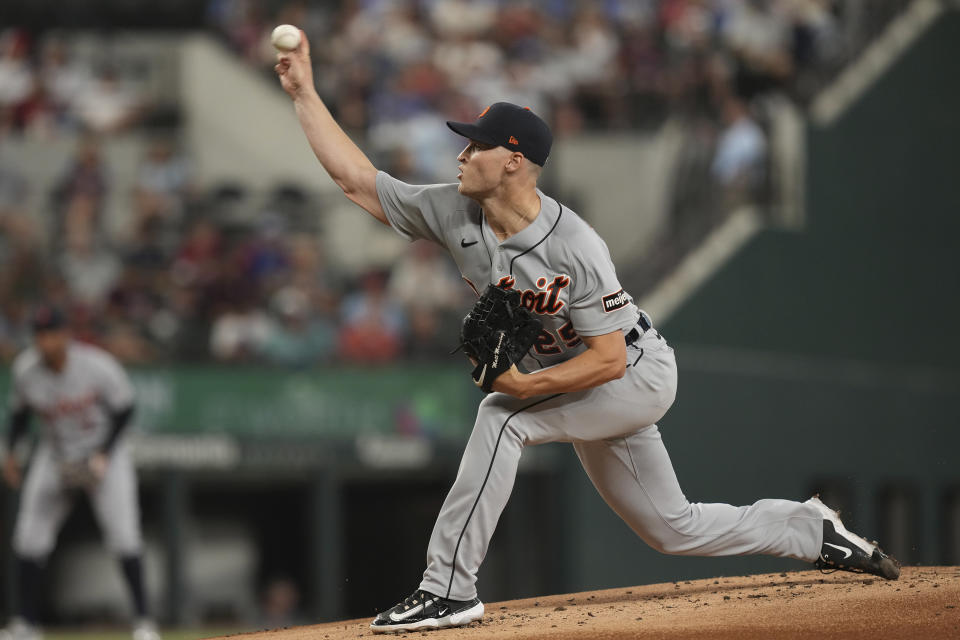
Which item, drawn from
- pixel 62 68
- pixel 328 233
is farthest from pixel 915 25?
pixel 62 68

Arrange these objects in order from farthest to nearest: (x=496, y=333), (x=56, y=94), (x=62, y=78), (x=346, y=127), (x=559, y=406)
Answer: (x=62, y=78), (x=56, y=94), (x=346, y=127), (x=559, y=406), (x=496, y=333)

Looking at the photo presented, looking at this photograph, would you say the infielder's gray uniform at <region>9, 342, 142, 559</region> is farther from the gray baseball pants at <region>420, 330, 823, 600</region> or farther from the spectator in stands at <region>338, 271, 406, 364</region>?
the gray baseball pants at <region>420, 330, 823, 600</region>

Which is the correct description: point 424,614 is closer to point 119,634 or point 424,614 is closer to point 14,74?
point 119,634

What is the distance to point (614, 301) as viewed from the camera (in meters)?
5.09

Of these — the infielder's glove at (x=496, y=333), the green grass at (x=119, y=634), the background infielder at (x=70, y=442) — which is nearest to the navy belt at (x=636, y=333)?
the infielder's glove at (x=496, y=333)

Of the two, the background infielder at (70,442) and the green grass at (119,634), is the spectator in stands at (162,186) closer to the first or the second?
the green grass at (119,634)

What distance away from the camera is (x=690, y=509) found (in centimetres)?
548

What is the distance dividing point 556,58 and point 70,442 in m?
7.17

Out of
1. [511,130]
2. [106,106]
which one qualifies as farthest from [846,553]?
[106,106]

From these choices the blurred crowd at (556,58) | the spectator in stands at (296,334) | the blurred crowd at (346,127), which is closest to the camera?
the spectator in stands at (296,334)

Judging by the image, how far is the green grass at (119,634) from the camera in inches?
434

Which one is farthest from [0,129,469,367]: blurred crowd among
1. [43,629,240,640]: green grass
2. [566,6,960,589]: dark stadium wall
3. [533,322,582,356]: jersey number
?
[533,322,582,356]: jersey number

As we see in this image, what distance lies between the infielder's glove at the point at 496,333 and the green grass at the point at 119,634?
6394mm

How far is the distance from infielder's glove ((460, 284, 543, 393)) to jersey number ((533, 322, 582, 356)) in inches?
5.6
